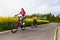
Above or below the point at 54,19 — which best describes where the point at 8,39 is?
above

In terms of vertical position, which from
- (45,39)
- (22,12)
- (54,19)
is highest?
(22,12)

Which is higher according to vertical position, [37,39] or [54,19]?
[37,39]

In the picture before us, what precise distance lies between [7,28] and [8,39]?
326 inches

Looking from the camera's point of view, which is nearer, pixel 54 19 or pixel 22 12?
pixel 22 12

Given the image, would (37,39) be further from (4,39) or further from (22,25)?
(22,25)

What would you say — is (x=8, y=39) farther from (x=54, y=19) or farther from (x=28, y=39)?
(x=54, y=19)

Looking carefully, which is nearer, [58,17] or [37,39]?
[37,39]

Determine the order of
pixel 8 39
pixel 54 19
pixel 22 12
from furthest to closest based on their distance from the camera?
pixel 54 19 → pixel 22 12 → pixel 8 39

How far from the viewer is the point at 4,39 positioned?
38.0 feet

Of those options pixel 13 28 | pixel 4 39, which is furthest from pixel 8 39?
pixel 13 28

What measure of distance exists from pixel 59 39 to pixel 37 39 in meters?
1.51

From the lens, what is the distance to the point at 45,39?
11.9m

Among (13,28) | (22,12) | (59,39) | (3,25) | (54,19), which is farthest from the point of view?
(54,19)

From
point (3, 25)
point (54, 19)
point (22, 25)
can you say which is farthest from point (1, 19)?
point (54, 19)
